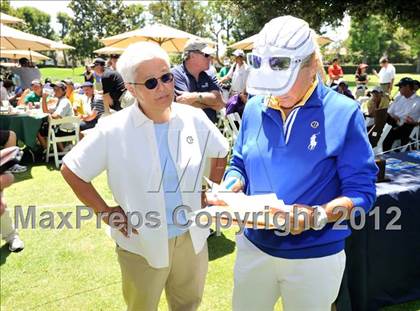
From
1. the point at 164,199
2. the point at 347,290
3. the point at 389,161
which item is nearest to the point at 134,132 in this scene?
the point at 164,199

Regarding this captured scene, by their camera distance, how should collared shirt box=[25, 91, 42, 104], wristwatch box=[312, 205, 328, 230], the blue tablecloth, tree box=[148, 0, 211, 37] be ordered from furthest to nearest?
tree box=[148, 0, 211, 37]
collared shirt box=[25, 91, 42, 104]
the blue tablecloth
wristwatch box=[312, 205, 328, 230]

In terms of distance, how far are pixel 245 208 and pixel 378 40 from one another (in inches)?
3255

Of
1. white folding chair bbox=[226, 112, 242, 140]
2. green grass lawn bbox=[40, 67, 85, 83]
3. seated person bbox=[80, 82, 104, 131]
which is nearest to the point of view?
white folding chair bbox=[226, 112, 242, 140]

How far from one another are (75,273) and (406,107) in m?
6.10

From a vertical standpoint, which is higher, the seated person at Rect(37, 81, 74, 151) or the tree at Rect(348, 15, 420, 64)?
the tree at Rect(348, 15, 420, 64)

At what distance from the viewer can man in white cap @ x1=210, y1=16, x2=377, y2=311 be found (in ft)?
5.30

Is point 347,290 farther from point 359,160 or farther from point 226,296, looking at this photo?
point 359,160

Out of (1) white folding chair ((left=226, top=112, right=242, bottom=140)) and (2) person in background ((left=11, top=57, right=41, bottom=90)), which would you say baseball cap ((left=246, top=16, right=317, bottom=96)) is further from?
(2) person in background ((left=11, top=57, right=41, bottom=90))

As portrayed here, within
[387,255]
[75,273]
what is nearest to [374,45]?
[387,255]

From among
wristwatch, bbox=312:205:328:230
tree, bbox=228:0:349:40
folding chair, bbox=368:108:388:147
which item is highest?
tree, bbox=228:0:349:40

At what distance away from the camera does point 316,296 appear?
1.76 m

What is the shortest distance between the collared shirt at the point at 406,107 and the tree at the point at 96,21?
4859 centimetres

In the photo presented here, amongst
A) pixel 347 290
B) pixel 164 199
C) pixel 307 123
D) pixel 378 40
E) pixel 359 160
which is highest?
pixel 378 40

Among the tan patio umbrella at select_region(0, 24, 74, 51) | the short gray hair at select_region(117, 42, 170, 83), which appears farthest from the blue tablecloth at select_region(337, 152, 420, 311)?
the tan patio umbrella at select_region(0, 24, 74, 51)
